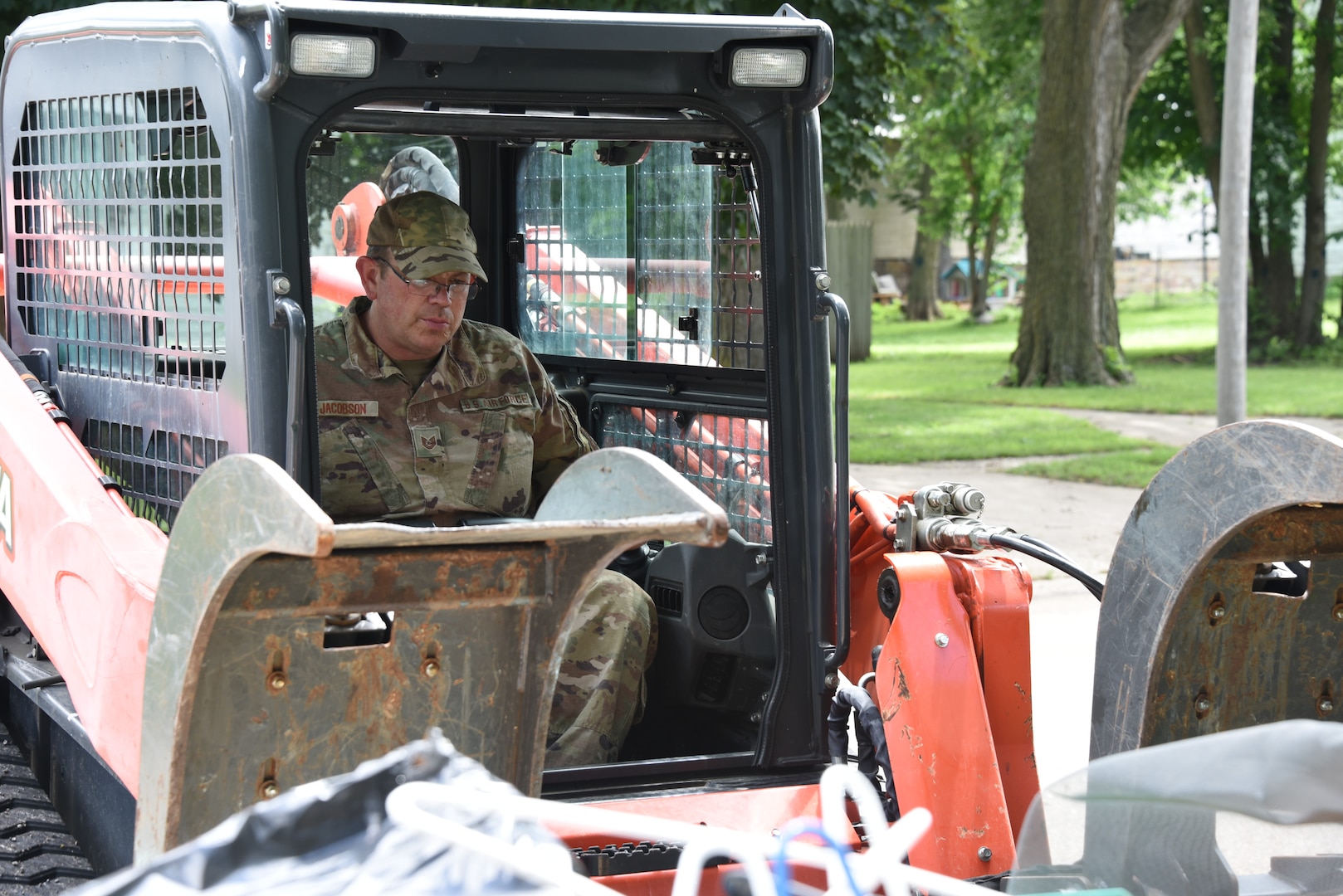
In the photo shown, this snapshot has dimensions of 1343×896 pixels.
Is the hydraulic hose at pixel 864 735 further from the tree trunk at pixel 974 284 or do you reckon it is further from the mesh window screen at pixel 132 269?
the tree trunk at pixel 974 284

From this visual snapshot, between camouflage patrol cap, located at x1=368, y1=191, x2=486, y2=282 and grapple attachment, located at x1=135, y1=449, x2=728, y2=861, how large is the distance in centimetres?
141

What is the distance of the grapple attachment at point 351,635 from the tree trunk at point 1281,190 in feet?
69.7

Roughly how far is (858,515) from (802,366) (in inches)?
17.8

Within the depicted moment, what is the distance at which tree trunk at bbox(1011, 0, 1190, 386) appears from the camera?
16453 millimetres

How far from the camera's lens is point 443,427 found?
3.72 meters

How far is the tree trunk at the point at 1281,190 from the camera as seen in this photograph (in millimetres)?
21453

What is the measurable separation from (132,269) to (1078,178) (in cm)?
1513

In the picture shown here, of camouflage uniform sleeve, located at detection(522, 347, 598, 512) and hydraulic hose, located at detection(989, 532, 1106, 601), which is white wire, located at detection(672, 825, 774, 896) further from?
camouflage uniform sleeve, located at detection(522, 347, 598, 512)

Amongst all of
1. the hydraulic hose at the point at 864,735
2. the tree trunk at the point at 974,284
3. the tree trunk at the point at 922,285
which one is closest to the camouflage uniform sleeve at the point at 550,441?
the hydraulic hose at the point at 864,735

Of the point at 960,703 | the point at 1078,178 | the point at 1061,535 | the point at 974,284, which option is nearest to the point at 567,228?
the point at 960,703

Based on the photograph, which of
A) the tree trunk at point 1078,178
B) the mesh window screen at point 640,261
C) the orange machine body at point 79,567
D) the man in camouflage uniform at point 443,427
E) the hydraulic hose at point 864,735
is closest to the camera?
the orange machine body at point 79,567

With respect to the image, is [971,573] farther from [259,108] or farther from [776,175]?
[259,108]

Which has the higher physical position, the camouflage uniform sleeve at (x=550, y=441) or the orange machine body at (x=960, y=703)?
the camouflage uniform sleeve at (x=550, y=441)

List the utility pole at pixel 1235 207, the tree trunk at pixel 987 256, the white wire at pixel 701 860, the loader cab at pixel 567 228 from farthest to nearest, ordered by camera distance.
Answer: the tree trunk at pixel 987 256
the utility pole at pixel 1235 207
the loader cab at pixel 567 228
the white wire at pixel 701 860
